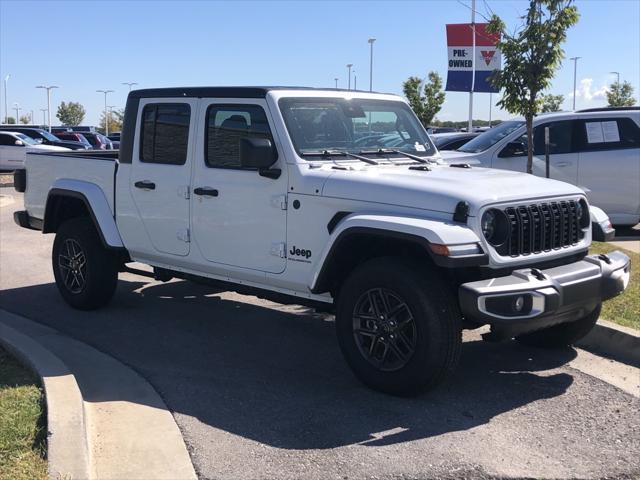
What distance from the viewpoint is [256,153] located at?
511 cm

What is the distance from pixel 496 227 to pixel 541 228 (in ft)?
1.26

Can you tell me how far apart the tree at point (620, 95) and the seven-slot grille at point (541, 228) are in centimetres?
4024

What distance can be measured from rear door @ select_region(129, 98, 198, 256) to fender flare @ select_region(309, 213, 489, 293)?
1.66 m

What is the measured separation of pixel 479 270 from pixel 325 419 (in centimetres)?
131

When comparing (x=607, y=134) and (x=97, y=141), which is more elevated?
(x=97, y=141)

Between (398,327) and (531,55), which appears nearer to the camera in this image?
(398,327)

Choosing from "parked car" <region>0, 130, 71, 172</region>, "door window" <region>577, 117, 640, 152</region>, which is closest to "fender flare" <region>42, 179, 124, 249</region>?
"door window" <region>577, 117, 640, 152</region>

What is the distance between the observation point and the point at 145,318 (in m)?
6.88

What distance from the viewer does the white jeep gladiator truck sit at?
4.47m

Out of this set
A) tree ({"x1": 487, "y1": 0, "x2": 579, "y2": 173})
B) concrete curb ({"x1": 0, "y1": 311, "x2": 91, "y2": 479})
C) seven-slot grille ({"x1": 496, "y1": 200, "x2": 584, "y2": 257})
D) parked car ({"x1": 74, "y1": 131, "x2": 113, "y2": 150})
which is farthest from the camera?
parked car ({"x1": 74, "y1": 131, "x2": 113, "y2": 150})

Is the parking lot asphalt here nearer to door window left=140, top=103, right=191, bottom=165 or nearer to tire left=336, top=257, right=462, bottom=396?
tire left=336, top=257, right=462, bottom=396

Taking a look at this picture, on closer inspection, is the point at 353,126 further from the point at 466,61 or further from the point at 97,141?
the point at 97,141

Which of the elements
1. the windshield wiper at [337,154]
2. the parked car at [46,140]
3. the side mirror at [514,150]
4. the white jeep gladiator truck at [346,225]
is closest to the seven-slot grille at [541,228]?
the white jeep gladiator truck at [346,225]

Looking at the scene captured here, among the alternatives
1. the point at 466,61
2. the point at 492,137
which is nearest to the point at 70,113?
the point at 466,61
